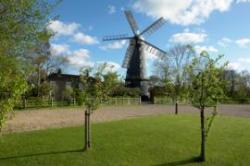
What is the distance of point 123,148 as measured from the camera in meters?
10.9

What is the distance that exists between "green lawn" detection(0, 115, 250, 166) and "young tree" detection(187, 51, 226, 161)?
116cm

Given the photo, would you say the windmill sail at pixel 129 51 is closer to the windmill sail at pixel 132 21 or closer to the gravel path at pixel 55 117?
the windmill sail at pixel 132 21

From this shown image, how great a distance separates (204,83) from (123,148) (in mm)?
3589

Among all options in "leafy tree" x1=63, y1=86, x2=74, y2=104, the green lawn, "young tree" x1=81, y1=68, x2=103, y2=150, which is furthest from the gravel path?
"young tree" x1=81, y1=68, x2=103, y2=150

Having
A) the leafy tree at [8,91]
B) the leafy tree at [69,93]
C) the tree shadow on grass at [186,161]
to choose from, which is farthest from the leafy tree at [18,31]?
the tree shadow on grass at [186,161]

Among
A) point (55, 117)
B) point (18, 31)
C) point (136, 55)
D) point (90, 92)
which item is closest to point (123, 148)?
point (90, 92)

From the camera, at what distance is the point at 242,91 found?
232ft

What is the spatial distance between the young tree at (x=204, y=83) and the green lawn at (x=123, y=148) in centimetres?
116

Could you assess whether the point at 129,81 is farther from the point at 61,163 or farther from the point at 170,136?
the point at 61,163

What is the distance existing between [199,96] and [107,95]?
337cm

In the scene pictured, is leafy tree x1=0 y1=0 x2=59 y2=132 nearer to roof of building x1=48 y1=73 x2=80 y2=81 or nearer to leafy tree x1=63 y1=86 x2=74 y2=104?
leafy tree x1=63 y1=86 x2=74 y2=104

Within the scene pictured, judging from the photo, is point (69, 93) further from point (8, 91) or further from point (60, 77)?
point (60, 77)

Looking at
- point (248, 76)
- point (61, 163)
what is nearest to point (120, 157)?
point (61, 163)

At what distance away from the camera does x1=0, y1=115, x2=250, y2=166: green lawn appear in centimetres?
928
